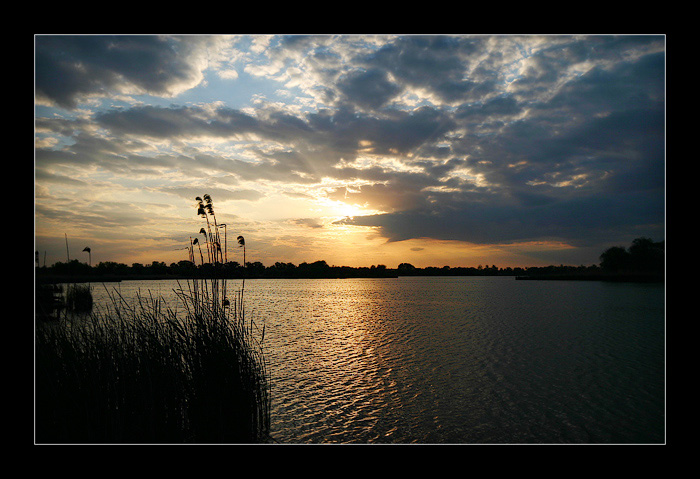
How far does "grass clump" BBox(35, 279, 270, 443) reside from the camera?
254 inches

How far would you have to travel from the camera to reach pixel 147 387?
6.80m

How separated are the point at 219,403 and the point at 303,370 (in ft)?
22.2

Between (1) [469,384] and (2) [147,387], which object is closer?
(2) [147,387]

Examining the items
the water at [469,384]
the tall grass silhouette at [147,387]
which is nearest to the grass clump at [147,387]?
the tall grass silhouette at [147,387]

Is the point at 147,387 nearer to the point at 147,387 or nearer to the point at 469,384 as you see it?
the point at 147,387

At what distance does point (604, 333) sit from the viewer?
2189cm

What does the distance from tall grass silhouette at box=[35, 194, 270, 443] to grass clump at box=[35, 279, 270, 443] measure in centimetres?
2

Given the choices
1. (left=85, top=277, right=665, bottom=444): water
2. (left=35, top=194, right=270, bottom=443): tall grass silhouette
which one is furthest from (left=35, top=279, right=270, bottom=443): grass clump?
(left=85, top=277, right=665, bottom=444): water

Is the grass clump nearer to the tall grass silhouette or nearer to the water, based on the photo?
the tall grass silhouette

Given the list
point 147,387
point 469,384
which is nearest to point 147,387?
point 147,387

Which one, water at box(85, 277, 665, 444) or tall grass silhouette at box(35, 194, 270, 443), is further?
water at box(85, 277, 665, 444)
